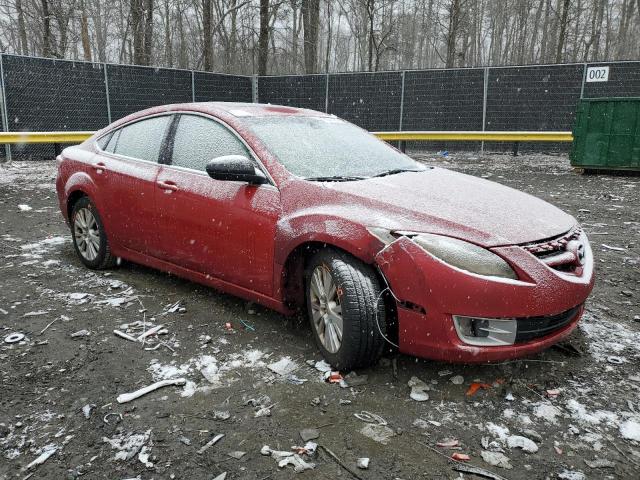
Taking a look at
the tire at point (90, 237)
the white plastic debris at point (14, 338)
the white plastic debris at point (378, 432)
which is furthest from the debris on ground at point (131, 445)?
the tire at point (90, 237)

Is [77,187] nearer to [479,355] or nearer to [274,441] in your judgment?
[274,441]

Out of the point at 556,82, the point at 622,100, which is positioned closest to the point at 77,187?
the point at 622,100

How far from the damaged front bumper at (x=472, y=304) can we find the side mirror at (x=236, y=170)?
109cm

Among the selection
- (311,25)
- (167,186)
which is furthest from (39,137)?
(311,25)

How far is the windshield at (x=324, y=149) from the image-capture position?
3.62 meters

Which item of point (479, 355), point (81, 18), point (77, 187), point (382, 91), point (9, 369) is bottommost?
point (9, 369)

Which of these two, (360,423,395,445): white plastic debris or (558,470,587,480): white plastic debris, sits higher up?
(558,470,587,480): white plastic debris

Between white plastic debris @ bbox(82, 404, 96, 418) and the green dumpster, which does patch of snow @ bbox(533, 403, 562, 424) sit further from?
the green dumpster

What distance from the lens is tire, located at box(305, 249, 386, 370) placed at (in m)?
2.90

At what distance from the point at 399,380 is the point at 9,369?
2.33 metres

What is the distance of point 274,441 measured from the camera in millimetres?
2545

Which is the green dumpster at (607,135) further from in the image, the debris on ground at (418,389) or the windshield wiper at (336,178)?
the debris on ground at (418,389)

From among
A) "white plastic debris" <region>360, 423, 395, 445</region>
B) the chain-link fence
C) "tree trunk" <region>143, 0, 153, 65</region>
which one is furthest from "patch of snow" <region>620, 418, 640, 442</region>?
"tree trunk" <region>143, 0, 153, 65</region>

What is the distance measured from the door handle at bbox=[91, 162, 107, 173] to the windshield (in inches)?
64.2
